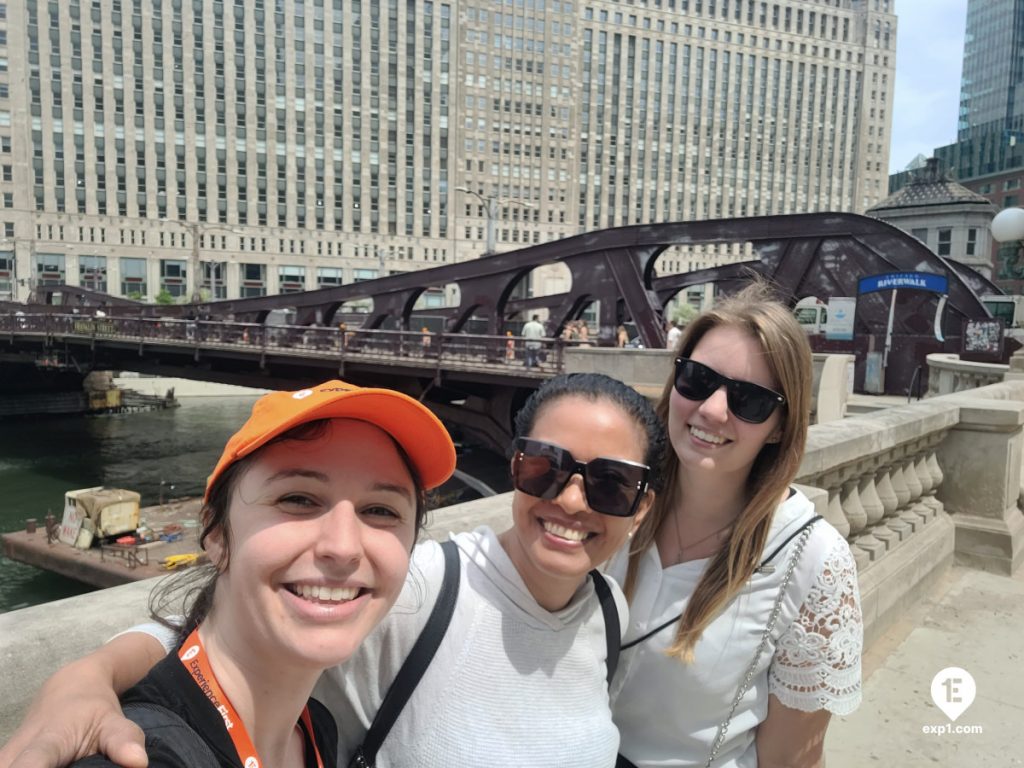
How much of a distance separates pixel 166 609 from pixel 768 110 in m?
121

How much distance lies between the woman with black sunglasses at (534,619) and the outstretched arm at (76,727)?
219 mm

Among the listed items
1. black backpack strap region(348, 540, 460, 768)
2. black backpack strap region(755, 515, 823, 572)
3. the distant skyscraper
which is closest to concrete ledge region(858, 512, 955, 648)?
black backpack strap region(755, 515, 823, 572)

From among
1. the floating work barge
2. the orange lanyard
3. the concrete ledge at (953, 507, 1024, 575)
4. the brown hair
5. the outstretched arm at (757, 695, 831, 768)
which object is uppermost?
the brown hair

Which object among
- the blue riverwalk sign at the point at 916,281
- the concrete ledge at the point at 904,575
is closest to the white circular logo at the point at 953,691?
the concrete ledge at the point at 904,575

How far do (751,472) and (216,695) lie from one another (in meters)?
1.60

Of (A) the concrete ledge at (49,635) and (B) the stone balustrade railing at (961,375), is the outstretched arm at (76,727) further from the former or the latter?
(B) the stone balustrade railing at (961,375)

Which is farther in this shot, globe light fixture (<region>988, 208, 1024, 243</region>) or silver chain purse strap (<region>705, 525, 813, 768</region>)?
globe light fixture (<region>988, 208, 1024, 243</region>)

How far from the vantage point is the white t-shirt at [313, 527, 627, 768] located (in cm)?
144

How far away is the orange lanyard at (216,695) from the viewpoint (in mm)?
1106

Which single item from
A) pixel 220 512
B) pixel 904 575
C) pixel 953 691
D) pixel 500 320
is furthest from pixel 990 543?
pixel 500 320

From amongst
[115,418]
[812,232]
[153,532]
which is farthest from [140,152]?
[812,232]

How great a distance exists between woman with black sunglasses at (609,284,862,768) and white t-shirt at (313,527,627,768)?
0.33 meters

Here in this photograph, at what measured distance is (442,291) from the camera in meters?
83.7

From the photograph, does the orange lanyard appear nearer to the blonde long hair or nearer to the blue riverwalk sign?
the blonde long hair
